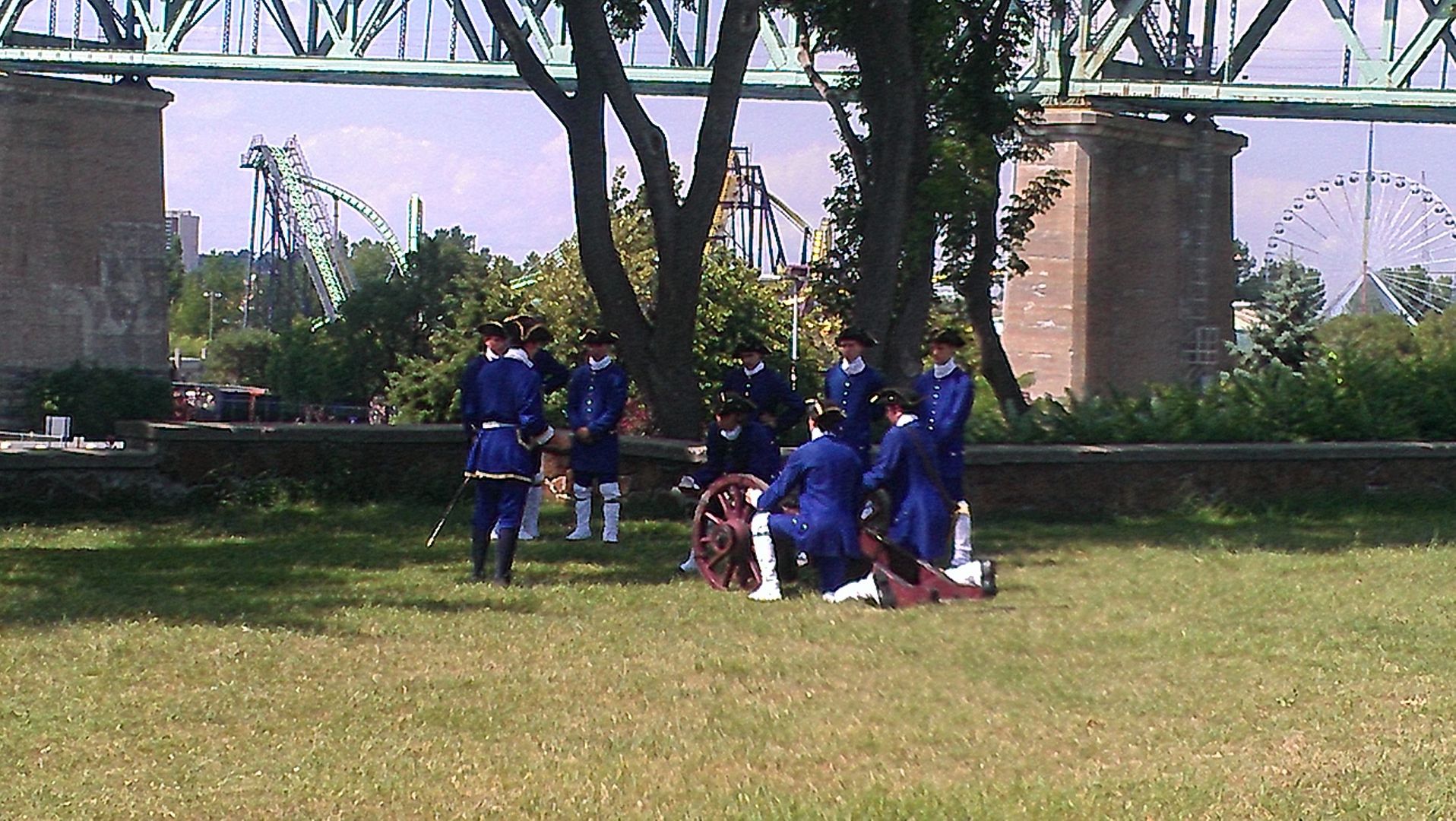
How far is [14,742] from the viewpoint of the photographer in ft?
24.2

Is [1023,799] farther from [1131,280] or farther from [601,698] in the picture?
[1131,280]

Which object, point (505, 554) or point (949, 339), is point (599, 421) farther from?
point (949, 339)

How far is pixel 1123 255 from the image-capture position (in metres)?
37.4

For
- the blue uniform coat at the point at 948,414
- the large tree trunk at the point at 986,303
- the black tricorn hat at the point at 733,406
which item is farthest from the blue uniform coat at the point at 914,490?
the large tree trunk at the point at 986,303

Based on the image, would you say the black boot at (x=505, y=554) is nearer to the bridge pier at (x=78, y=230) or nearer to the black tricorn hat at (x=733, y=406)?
the black tricorn hat at (x=733, y=406)

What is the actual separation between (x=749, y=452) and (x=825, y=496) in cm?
189

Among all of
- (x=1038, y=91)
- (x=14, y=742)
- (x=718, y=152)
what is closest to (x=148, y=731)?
(x=14, y=742)

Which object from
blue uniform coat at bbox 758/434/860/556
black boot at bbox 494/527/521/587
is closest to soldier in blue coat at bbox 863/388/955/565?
blue uniform coat at bbox 758/434/860/556

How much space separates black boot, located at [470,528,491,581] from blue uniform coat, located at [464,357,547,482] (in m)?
0.37

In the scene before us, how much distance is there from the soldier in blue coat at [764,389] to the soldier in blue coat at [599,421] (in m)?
0.86

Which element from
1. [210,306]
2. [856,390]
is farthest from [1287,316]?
[210,306]

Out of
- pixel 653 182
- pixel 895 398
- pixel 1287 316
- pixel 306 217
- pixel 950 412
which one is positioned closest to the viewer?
pixel 895 398

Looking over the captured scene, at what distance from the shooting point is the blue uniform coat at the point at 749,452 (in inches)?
525

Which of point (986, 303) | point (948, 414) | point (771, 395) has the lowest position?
point (948, 414)
